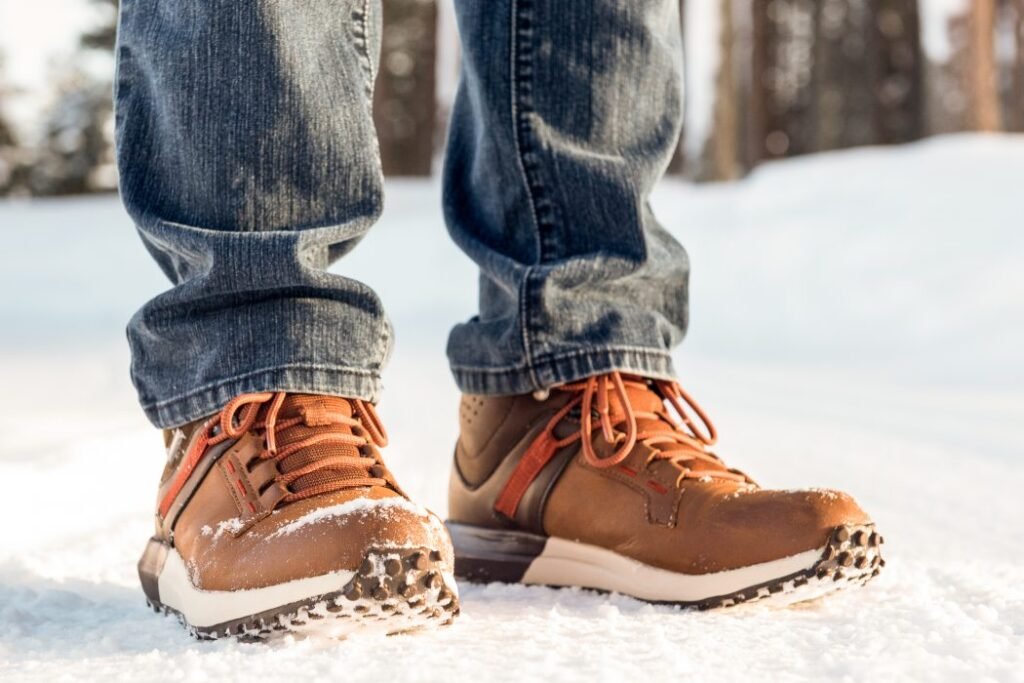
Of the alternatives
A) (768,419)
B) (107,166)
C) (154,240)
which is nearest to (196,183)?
(154,240)

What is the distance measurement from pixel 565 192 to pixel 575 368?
184 millimetres

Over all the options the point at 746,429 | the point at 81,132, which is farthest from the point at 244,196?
the point at 81,132

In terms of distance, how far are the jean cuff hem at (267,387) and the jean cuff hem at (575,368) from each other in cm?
17

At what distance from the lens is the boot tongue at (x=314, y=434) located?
866 mm

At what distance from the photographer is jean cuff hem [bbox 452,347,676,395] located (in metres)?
1.04

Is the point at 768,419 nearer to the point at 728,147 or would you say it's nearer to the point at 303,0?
the point at 303,0

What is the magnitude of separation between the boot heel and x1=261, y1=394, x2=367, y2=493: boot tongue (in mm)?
234

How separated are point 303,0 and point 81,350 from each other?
2917 millimetres

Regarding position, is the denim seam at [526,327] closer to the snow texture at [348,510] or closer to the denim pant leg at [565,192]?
the denim pant leg at [565,192]

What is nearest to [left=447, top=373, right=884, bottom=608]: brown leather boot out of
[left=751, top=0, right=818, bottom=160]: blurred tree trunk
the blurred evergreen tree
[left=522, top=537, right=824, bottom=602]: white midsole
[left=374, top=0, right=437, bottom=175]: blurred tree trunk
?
[left=522, top=537, right=824, bottom=602]: white midsole

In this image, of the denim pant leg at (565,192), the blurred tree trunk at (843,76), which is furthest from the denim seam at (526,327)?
the blurred tree trunk at (843,76)

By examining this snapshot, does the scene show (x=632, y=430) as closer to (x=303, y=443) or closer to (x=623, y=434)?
(x=623, y=434)

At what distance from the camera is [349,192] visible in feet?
3.14

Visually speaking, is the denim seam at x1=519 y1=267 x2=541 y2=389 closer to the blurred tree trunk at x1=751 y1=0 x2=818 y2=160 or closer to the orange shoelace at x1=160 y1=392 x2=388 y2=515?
the orange shoelace at x1=160 y1=392 x2=388 y2=515
